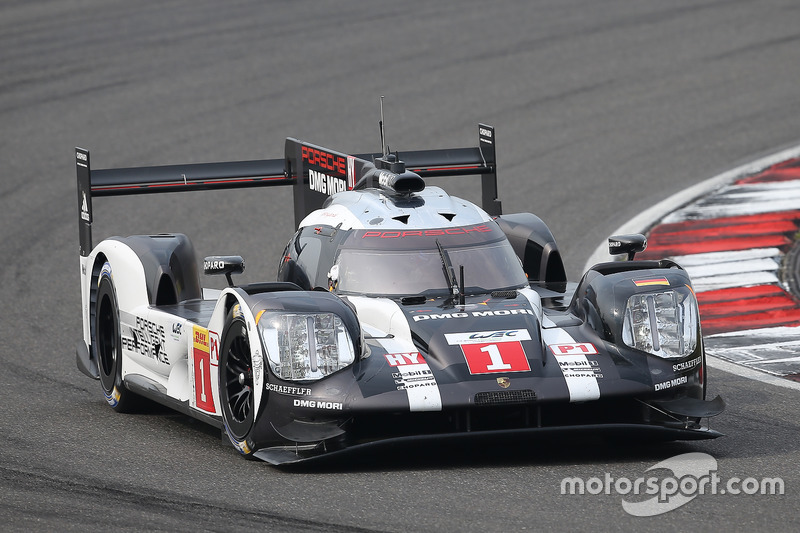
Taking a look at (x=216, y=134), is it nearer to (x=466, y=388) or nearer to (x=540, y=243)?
(x=540, y=243)

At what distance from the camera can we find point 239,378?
8.16 m

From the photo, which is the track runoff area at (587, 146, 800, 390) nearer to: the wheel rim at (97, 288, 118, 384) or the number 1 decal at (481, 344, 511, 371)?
the number 1 decal at (481, 344, 511, 371)

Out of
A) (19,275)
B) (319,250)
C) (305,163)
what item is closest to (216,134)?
(19,275)

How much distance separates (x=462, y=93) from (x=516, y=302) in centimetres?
1330

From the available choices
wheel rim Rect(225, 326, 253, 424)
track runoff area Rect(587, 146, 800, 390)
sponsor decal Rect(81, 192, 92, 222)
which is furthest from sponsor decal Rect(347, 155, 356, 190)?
track runoff area Rect(587, 146, 800, 390)

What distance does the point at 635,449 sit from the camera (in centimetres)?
821

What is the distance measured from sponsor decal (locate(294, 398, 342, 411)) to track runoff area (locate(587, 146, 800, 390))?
3.77 m

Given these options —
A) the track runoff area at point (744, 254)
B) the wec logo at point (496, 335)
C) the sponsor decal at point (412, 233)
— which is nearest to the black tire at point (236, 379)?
the sponsor decal at point (412, 233)

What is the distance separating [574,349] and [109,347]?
3972mm

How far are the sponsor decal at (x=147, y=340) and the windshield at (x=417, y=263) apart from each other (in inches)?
54.7

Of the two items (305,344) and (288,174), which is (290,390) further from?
(288,174)

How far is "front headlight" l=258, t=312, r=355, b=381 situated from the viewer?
778 cm

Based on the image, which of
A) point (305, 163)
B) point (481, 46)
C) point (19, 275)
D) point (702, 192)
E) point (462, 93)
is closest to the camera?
point (305, 163)

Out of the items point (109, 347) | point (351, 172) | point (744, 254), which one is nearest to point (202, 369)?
point (109, 347)
